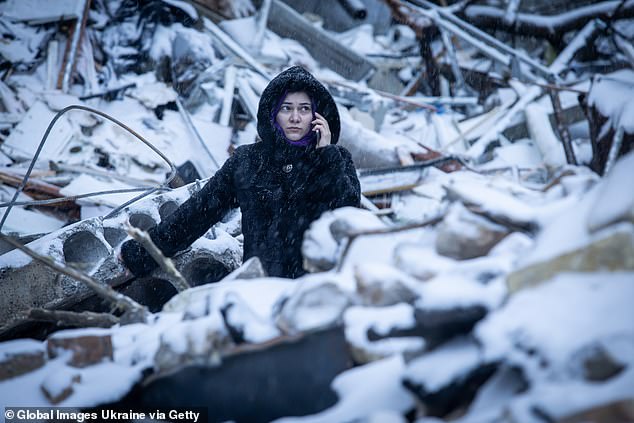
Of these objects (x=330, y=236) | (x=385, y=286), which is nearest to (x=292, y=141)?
(x=330, y=236)

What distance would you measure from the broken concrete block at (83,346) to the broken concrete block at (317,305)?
19.9 inches

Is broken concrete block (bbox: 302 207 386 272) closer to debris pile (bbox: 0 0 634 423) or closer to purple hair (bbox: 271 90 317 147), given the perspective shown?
debris pile (bbox: 0 0 634 423)

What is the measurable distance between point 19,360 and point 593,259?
1.35 meters

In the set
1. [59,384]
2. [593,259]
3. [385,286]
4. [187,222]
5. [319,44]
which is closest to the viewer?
[593,259]

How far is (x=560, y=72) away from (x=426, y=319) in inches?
254

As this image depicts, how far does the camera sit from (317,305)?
1.04 metres

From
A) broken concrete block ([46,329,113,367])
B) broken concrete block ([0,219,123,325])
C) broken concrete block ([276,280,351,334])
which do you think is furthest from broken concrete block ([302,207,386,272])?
broken concrete block ([0,219,123,325])

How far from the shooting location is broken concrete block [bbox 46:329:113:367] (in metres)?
1.16

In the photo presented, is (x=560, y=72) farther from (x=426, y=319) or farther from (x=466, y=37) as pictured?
(x=426, y=319)

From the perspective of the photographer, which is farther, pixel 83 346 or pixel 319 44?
pixel 319 44

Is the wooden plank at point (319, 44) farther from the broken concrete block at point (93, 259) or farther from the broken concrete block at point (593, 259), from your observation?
the broken concrete block at point (593, 259)

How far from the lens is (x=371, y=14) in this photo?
8.91 meters

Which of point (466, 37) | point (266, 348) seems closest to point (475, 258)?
point (266, 348)

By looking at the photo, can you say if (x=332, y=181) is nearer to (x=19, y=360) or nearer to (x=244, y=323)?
(x=244, y=323)
